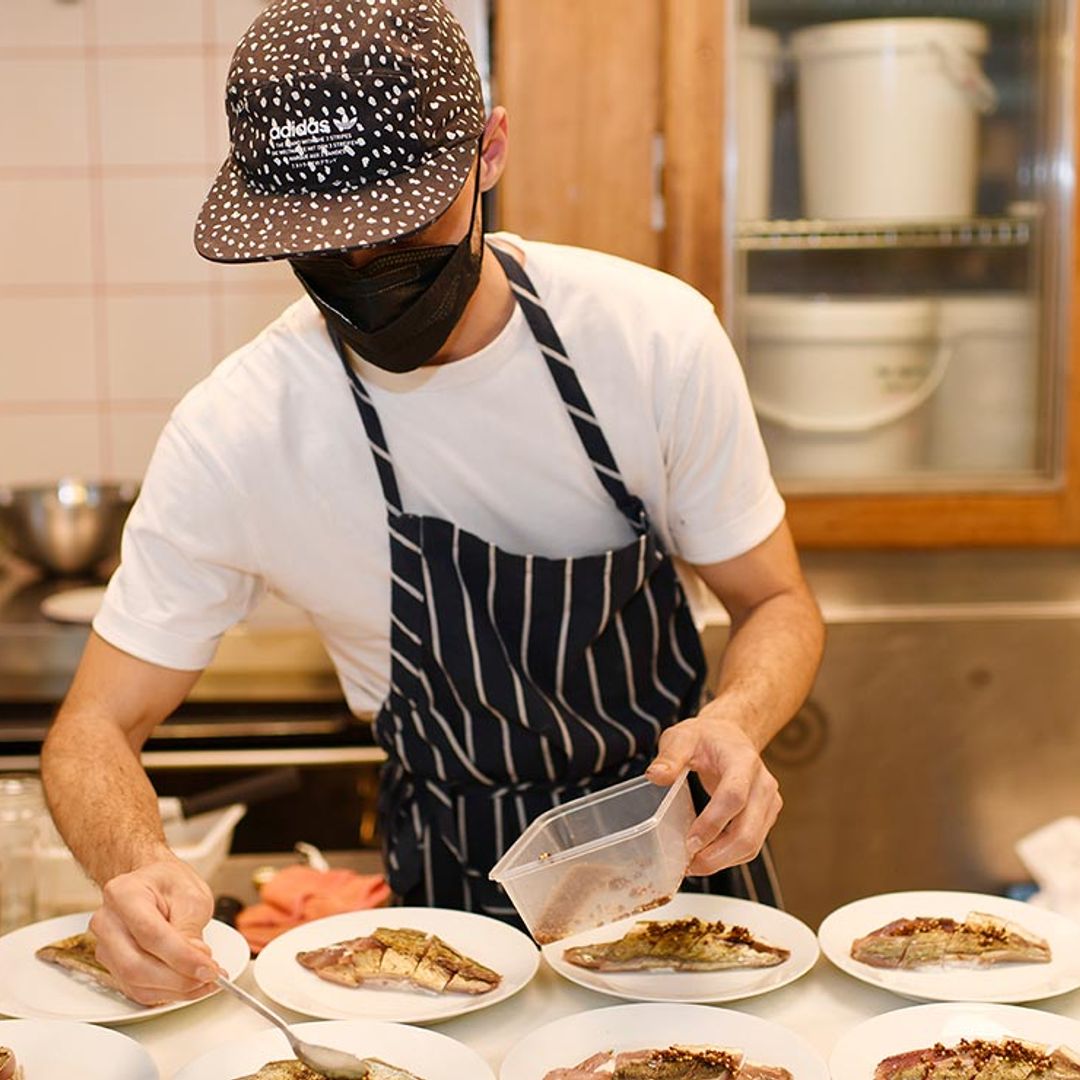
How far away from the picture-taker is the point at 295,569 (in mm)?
1581

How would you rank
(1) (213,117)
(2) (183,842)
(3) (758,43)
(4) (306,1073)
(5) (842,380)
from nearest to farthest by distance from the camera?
(4) (306,1073), (2) (183,842), (3) (758,43), (5) (842,380), (1) (213,117)

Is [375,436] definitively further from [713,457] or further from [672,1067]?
[672,1067]

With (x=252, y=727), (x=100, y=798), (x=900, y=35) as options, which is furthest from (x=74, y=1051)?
(x=900, y=35)

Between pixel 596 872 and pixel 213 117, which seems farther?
pixel 213 117

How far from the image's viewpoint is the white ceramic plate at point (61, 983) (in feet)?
3.84

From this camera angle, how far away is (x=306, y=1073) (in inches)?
40.9

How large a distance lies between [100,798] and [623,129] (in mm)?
1361

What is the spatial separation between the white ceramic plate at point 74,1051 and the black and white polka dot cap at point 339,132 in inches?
24.5

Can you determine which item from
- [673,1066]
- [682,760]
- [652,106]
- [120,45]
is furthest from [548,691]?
[120,45]

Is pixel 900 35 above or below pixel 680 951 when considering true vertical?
above

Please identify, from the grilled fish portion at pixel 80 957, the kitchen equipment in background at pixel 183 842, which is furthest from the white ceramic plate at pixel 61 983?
the kitchen equipment in background at pixel 183 842

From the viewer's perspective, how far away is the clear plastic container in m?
1.07

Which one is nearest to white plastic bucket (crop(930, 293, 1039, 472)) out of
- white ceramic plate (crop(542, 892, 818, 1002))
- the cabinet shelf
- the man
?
the cabinet shelf

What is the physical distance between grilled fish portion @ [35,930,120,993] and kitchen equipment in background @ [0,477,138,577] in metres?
1.69
